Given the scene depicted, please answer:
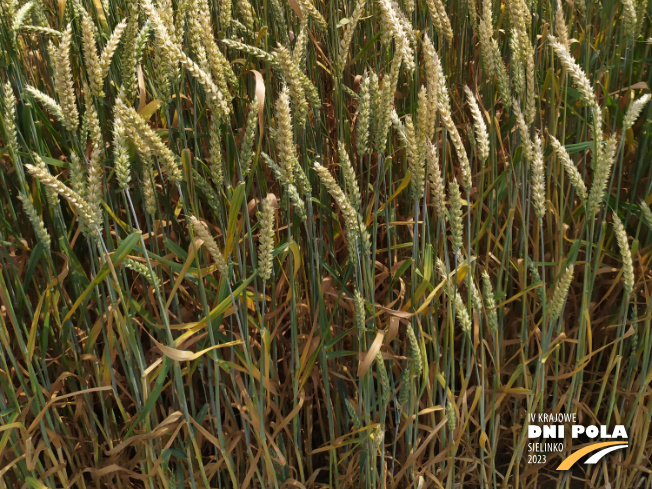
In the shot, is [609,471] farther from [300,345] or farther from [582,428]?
[300,345]

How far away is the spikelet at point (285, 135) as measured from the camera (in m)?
0.84

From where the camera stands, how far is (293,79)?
0.92 metres

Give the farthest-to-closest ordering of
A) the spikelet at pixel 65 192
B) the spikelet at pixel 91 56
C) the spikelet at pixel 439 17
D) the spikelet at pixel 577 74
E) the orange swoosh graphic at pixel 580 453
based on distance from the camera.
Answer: the orange swoosh graphic at pixel 580 453, the spikelet at pixel 439 17, the spikelet at pixel 577 74, the spikelet at pixel 91 56, the spikelet at pixel 65 192

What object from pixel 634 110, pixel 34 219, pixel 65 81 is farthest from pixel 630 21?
pixel 34 219

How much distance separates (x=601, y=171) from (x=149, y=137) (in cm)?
71

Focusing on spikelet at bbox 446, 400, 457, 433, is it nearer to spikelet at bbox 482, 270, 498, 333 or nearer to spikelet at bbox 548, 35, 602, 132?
spikelet at bbox 482, 270, 498, 333

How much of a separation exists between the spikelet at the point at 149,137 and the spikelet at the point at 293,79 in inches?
8.1

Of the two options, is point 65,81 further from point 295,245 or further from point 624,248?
point 624,248

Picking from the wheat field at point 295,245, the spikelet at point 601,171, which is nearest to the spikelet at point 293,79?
the wheat field at point 295,245

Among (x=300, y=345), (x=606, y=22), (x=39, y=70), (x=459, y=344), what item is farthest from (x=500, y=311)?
(x=39, y=70)

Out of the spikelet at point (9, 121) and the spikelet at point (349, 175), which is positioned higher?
the spikelet at point (9, 121)

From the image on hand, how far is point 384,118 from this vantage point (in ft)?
3.14

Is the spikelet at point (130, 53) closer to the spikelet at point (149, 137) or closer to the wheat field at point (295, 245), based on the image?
the wheat field at point (295, 245)

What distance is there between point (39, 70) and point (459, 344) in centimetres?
114
